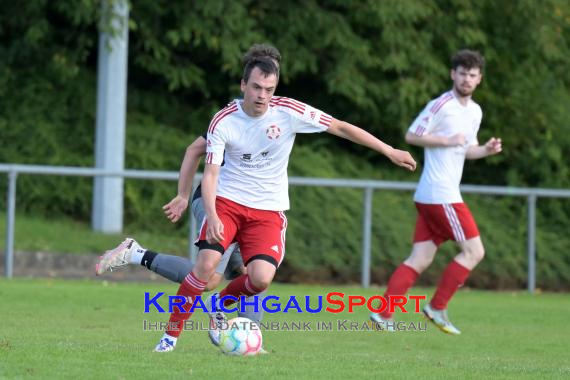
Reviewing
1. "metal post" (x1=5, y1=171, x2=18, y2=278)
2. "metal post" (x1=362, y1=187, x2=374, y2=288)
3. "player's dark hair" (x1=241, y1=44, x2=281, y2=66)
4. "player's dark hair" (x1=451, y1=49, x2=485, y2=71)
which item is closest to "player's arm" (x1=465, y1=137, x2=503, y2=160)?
"player's dark hair" (x1=451, y1=49, x2=485, y2=71)

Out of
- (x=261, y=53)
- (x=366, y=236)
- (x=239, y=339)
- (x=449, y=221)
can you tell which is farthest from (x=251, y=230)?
(x=366, y=236)

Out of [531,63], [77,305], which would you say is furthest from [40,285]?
[531,63]

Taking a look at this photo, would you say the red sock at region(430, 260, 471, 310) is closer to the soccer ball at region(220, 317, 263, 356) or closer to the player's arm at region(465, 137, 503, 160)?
the player's arm at region(465, 137, 503, 160)

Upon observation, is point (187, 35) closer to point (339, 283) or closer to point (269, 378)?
point (339, 283)

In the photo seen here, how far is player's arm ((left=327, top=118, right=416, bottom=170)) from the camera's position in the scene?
8.40 metres

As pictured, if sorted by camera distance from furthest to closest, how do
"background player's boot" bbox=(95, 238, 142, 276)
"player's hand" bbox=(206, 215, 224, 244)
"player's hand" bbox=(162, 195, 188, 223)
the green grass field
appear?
"background player's boot" bbox=(95, 238, 142, 276)
"player's hand" bbox=(162, 195, 188, 223)
"player's hand" bbox=(206, 215, 224, 244)
the green grass field

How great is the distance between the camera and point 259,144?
28.9 ft

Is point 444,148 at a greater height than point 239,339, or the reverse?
point 444,148

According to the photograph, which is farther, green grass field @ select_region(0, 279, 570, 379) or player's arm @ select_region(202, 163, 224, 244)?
player's arm @ select_region(202, 163, 224, 244)

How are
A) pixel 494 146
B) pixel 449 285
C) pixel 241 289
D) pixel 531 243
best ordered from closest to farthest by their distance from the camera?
pixel 241 289 → pixel 494 146 → pixel 449 285 → pixel 531 243

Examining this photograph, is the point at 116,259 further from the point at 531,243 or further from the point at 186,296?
the point at 531,243

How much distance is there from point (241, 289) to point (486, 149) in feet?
11.0

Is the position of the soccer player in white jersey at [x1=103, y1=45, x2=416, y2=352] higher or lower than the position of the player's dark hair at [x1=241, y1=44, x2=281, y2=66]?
lower

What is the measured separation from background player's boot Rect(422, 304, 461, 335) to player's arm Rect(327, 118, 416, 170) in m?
3.34
